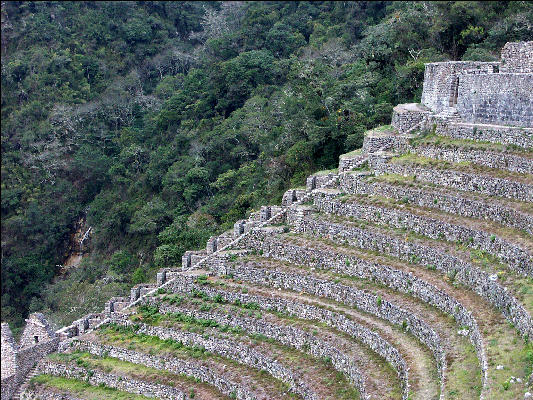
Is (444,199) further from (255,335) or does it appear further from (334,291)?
(255,335)

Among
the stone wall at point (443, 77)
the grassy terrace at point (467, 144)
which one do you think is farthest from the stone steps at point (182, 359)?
the stone wall at point (443, 77)

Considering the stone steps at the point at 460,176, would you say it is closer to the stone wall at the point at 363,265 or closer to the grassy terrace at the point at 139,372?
the stone wall at the point at 363,265

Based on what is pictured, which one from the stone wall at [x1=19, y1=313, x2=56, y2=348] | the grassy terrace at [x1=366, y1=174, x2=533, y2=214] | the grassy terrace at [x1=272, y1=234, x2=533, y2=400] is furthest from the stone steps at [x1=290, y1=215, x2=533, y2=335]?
the stone wall at [x1=19, y1=313, x2=56, y2=348]

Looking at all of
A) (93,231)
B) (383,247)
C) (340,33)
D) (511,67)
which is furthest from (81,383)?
(340,33)

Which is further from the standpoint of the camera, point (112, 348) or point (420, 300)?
point (112, 348)

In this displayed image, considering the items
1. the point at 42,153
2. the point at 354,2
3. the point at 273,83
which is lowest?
the point at 42,153

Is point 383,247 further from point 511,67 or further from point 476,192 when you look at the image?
point 511,67

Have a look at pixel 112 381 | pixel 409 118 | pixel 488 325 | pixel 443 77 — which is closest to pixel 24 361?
pixel 112 381
